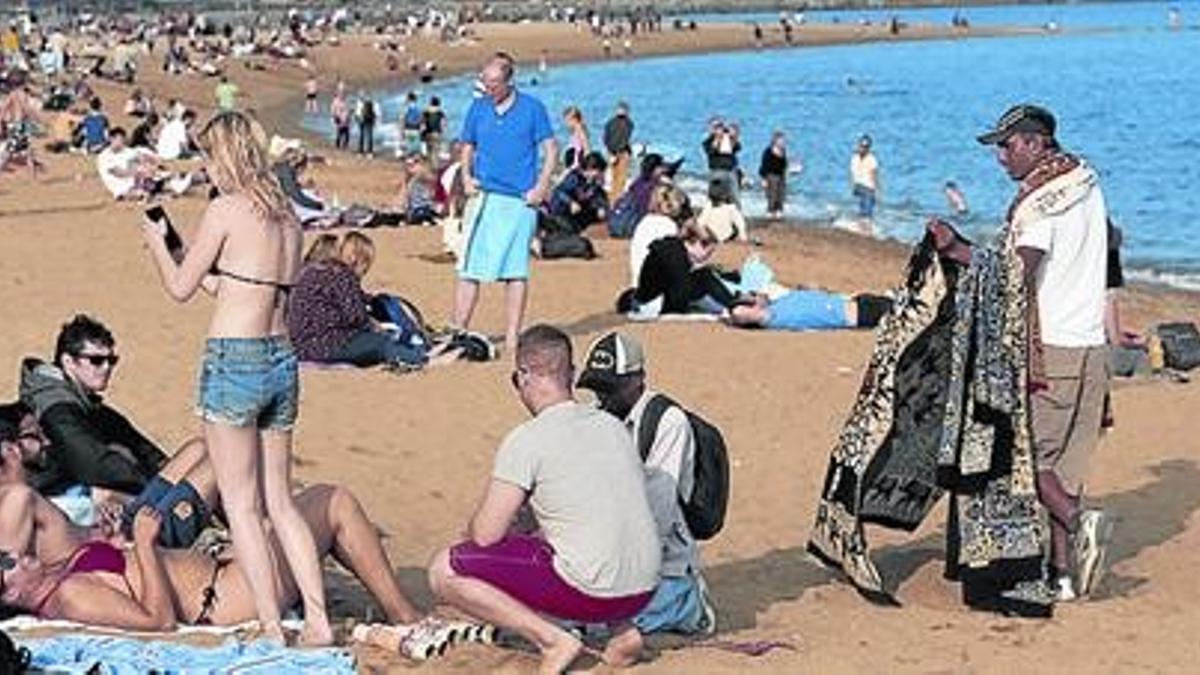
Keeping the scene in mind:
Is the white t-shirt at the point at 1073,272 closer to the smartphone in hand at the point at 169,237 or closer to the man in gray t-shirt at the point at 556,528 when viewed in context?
the man in gray t-shirt at the point at 556,528

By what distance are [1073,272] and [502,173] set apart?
16.1 ft

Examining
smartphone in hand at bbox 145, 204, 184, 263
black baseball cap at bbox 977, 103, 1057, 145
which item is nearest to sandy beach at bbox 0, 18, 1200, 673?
smartphone in hand at bbox 145, 204, 184, 263

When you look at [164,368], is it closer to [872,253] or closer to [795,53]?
[872,253]

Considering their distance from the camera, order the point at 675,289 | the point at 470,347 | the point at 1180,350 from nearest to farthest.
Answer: the point at 470,347
the point at 1180,350
the point at 675,289

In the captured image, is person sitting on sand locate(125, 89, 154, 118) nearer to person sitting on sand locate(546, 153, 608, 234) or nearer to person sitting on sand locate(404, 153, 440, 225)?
person sitting on sand locate(404, 153, 440, 225)

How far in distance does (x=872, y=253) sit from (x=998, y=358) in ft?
49.2

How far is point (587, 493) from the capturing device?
19.7 ft

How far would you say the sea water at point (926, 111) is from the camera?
1146 inches

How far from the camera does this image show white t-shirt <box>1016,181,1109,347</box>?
7090 mm

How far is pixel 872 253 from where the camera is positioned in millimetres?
21938

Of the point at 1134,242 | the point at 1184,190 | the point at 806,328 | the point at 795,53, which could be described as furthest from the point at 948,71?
the point at 806,328

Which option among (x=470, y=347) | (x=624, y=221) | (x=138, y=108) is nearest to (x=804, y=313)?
(x=470, y=347)

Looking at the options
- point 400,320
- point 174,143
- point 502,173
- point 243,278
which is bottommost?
point 174,143

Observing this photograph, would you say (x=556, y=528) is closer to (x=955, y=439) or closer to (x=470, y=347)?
(x=955, y=439)
